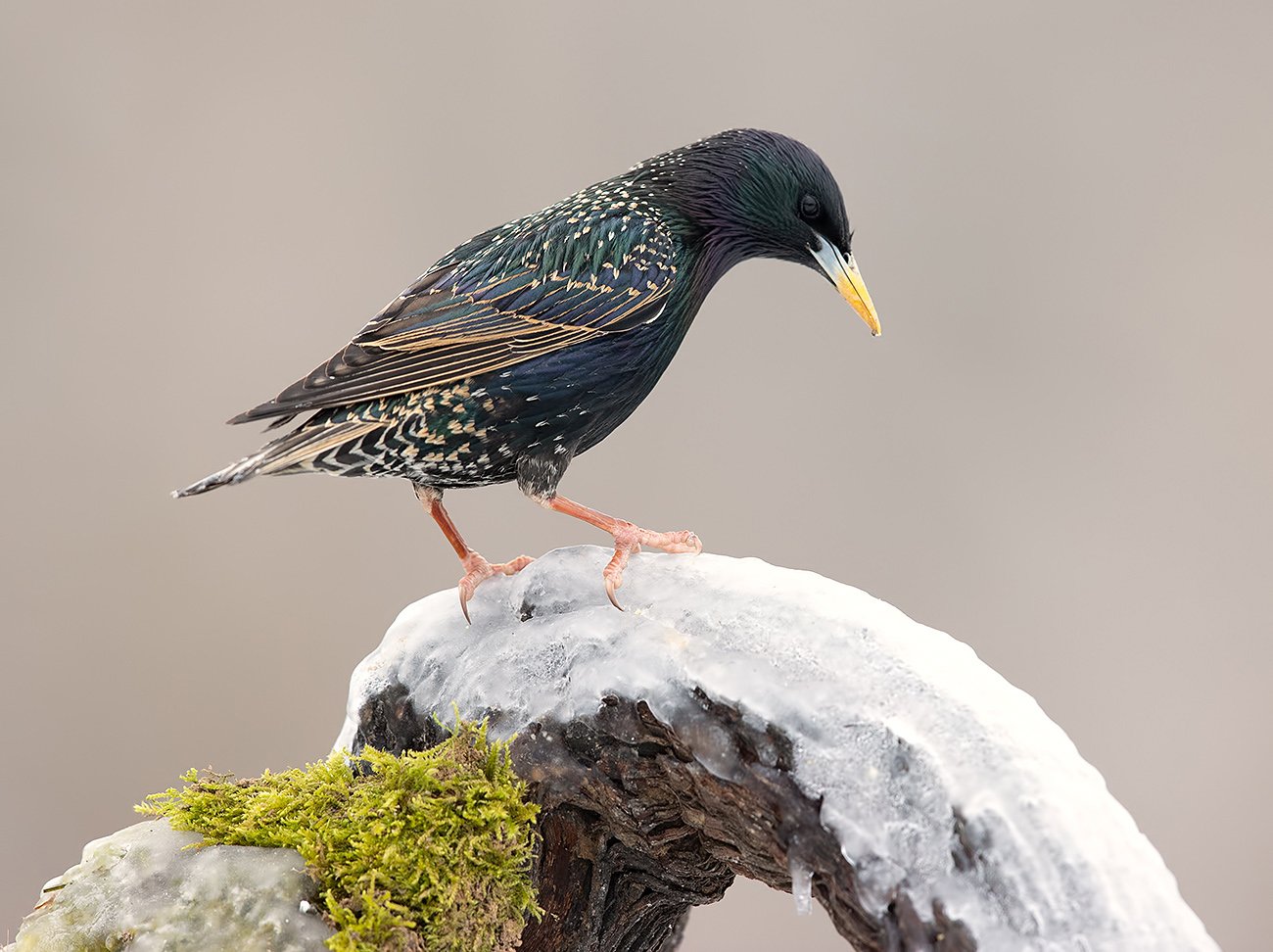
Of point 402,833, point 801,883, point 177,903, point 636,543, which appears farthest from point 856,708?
point 177,903

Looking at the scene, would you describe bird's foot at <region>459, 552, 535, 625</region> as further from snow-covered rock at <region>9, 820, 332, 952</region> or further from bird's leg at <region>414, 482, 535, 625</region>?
snow-covered rock at <region>9, 820, 332, 952</region>

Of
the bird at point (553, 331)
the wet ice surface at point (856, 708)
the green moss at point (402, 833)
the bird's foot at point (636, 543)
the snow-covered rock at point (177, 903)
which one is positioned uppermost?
the bird at point (553, 331)

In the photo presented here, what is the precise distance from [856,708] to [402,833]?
1.14 meters

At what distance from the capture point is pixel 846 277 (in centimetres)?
362

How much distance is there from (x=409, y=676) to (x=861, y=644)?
1.36 metres

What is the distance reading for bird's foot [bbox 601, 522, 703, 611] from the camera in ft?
10.7

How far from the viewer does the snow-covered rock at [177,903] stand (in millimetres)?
2621

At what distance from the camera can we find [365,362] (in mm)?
3289

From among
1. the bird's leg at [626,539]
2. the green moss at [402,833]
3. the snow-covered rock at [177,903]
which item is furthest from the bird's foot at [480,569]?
the snow-covered rock at [177,903]

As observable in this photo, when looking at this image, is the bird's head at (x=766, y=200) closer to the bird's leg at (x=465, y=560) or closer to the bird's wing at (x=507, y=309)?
the bird's wing at (x=507, y=309)

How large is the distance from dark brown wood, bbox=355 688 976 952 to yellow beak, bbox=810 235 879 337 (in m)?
1.45

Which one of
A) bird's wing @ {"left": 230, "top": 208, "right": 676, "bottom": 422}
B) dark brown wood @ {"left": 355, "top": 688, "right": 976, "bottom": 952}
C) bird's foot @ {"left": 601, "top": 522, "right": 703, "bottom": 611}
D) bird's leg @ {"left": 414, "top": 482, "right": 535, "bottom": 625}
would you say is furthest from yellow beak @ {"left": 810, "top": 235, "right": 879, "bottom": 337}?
dark brown wood @ {"left": 355, "top": 688, "right": 976, "bottom": 952}

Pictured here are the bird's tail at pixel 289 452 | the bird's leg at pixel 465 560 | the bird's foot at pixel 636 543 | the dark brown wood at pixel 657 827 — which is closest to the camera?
the dark brown wood at pixel 657 827

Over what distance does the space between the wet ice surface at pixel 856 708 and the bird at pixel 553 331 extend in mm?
201
